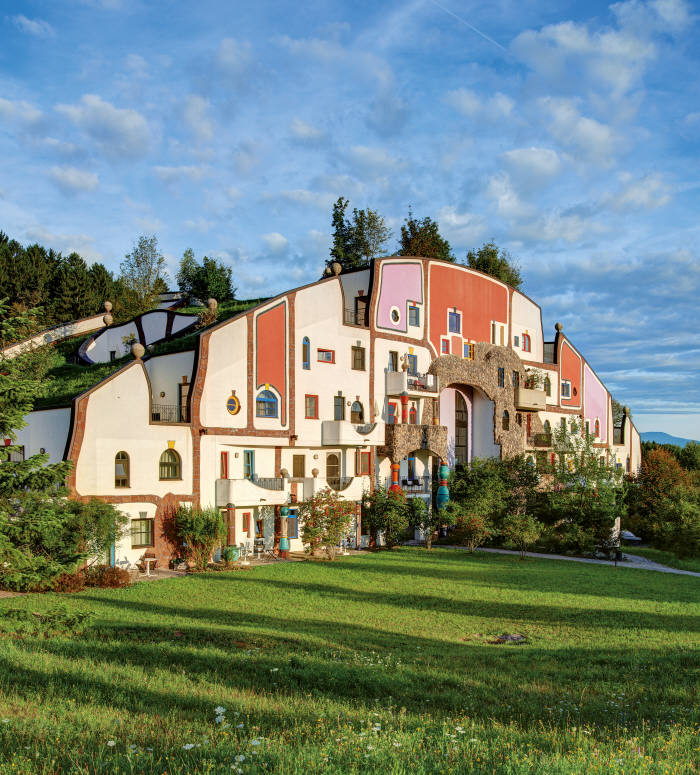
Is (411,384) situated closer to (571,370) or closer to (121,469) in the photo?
(121,469)

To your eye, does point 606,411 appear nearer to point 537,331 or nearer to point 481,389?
point 537,331

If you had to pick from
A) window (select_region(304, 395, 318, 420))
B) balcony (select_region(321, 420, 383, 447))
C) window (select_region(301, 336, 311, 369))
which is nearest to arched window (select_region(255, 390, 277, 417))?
window (select_region(304, 395, 318, 420))

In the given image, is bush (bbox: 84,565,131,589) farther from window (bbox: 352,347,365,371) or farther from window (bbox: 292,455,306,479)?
window (bbox: 352,347,365,371)

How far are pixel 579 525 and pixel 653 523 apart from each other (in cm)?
979

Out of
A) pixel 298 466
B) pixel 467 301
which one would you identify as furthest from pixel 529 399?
pixel 298 466

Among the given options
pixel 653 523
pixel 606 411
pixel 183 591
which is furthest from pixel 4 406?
pixel 606 411

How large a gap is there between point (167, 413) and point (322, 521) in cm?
1026

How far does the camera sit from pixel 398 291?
4638 cm

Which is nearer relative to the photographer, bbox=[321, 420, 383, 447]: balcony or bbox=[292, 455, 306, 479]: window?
bbox=[292, 455, 306, 479]: window

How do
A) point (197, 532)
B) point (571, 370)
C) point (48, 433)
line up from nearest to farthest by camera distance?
point (48, 433) < point (197, 532) < point (571, 370)

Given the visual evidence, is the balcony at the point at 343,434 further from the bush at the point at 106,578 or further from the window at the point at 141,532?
the bush at the point at 106,578

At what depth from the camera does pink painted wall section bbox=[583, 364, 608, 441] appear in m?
63.1

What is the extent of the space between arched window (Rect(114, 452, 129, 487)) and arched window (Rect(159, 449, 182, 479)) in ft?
6.06

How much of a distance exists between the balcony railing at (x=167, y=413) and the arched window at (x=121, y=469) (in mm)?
3638
